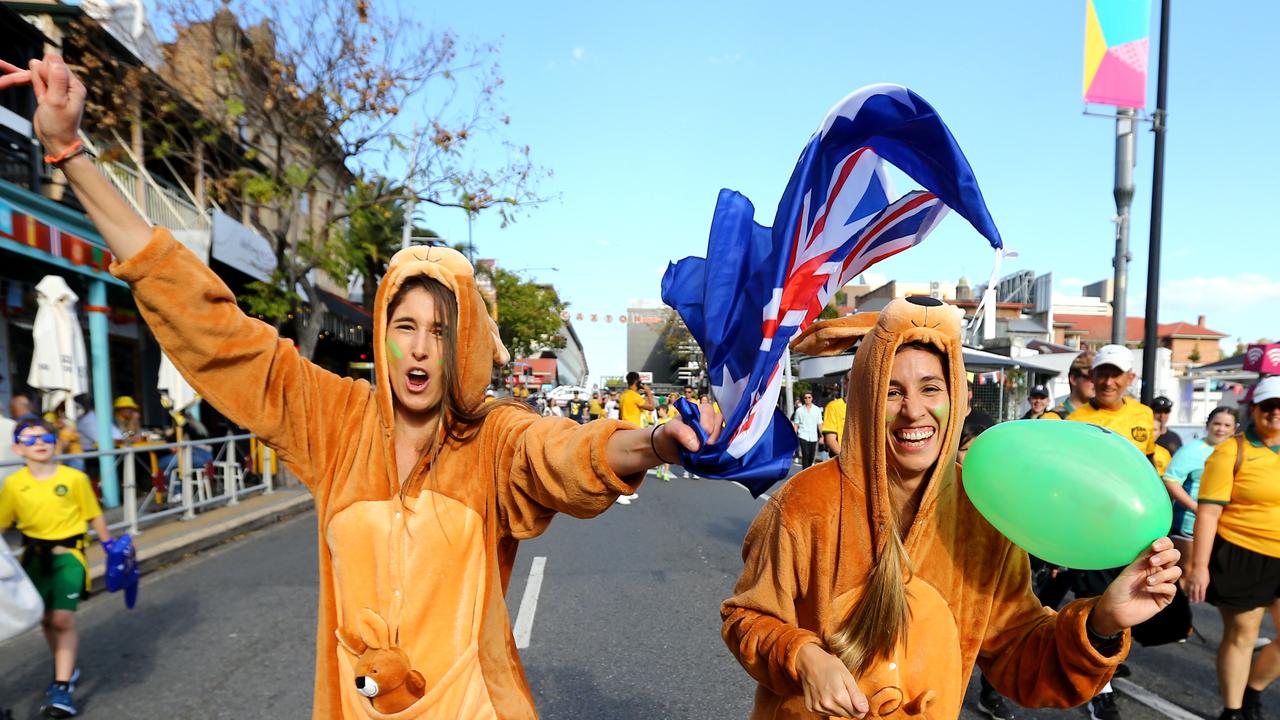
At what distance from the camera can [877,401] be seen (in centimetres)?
177

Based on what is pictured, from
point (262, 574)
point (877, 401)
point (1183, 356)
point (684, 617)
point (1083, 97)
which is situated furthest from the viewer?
point (1183, 356)

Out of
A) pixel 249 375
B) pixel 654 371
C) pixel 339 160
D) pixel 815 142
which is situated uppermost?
pixel 339 160

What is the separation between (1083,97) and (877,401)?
894cm

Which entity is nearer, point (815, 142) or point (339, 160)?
point (815, 142)

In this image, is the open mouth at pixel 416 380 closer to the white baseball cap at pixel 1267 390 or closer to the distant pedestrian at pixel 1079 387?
the white baseball cap at pixel 1267 390

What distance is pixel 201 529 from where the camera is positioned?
8086mm

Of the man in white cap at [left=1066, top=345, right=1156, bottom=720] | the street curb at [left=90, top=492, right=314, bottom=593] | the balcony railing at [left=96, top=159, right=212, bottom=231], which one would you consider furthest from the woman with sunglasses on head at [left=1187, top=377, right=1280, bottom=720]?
the balcony railing at [left=96, top=159, right=212, bottom=231]

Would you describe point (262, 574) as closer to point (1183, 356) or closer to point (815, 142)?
point (815, 142)

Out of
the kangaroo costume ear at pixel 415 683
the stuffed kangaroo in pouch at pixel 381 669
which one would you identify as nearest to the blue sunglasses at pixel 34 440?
the stuffed kangaroo in pouch at pixel 381 669

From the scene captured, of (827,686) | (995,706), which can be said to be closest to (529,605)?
(995,706)

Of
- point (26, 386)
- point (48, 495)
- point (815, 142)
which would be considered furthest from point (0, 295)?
point (815, 142)

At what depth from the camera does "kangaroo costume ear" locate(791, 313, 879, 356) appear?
194 cm

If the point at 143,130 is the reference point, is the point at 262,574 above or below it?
below

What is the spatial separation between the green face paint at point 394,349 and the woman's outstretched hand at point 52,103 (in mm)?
785
